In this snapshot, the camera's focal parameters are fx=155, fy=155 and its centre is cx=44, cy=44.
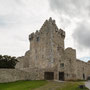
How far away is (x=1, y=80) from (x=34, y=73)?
36.5 feet

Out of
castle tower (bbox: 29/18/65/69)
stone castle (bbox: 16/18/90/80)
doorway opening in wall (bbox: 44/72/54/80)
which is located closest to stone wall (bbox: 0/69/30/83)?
stone castle (bbox: 16/18/90/80)

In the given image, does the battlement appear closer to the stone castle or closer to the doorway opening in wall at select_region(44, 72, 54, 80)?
the stone castle

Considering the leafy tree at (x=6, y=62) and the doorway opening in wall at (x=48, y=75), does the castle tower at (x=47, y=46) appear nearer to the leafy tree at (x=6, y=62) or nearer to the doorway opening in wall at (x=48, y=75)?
the doorway opening in wall at (x=48, y=75)

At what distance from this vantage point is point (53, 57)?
187ft

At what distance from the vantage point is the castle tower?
187 feet

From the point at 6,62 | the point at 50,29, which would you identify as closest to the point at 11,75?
the point at 6,62

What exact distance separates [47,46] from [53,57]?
485 centimetres

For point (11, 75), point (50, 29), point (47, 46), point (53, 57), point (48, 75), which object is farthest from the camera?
point (50, 29)

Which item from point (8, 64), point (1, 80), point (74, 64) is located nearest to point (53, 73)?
point (74, 64)

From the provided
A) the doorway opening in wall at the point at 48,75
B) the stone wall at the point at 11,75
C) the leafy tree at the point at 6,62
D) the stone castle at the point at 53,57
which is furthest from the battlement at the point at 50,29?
the stone wall at the point at 11,75

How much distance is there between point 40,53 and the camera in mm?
60062

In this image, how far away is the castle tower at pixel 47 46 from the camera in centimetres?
5691

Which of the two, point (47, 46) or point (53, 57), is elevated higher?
point (47, 46)

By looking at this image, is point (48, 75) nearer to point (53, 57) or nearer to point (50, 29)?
point (53, 57)
